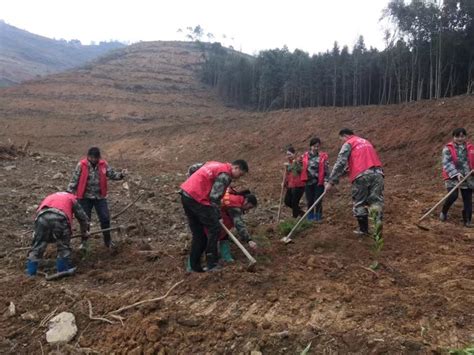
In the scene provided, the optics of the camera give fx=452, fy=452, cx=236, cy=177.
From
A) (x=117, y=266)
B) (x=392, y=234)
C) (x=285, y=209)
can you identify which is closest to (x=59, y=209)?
(x=117, y=266)

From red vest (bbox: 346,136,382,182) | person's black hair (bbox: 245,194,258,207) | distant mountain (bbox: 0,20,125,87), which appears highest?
distant mountain (bbox: 0,20,125,87)

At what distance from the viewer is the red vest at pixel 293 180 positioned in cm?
780

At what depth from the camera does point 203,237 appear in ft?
17.7

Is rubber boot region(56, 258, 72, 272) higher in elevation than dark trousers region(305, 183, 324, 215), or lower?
lower

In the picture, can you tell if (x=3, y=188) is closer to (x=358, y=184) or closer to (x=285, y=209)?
(x=285, y=209)

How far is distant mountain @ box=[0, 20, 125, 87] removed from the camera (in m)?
76.8

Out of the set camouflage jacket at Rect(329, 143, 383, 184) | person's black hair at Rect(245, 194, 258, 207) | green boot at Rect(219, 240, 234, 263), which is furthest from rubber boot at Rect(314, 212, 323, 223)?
green boot at Rect(219, 240, 234, 263)

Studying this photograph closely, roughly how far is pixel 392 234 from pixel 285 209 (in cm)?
372

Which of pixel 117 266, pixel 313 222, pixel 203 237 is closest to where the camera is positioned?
pixel 203 237

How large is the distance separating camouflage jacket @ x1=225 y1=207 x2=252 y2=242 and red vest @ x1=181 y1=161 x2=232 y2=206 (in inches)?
24.5

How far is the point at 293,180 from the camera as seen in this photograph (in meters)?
7.86

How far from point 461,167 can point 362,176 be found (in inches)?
79.7

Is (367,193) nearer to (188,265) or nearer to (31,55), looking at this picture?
(188,265)

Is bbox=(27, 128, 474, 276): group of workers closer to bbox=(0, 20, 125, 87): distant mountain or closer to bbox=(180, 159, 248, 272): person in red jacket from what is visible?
bbox=(180, 159, 248, 272): person in red jacket
